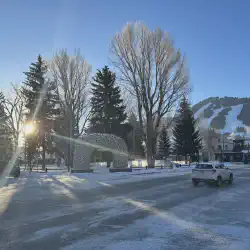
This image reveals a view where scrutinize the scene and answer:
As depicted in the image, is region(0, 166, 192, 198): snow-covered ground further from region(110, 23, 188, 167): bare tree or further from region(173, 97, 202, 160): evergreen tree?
region(173, 97, 202, 160): evergreen tree

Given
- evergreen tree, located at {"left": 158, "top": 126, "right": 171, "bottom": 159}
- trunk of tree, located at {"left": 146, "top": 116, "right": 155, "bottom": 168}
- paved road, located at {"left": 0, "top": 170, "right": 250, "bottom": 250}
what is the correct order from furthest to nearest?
evergreen tree, located at {"left": 158, "top": 126, "right": 171, "bottom": 159}
trunk of tree, located at {"left": 146, "top": 116, "right": 155, "bottom": 168}
paved road, located at {"left": 0, "top": 170, "right": 250, "bottom": 250}

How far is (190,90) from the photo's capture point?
137 feet

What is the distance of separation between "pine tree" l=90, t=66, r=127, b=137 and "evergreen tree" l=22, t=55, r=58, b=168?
6.22 metres

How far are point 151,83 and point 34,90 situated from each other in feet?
50.7

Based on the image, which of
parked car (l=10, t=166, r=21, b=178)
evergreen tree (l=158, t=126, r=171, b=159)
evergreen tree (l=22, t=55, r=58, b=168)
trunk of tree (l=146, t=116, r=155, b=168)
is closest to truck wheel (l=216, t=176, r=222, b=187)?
parked car (l=10, t=166, r=21, b=178)

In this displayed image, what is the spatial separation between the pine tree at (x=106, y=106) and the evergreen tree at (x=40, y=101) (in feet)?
20.4

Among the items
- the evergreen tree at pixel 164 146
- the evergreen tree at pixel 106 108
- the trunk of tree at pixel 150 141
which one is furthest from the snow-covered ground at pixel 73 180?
the evergreen tree at pixel 164 146

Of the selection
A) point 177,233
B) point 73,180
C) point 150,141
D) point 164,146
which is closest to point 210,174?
point 73,180

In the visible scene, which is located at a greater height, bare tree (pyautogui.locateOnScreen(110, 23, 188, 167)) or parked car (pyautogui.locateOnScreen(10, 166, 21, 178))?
bare tree (pyautogui.locateOnScreen(110, 23, 188, 167))

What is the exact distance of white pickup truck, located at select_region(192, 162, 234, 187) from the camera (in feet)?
64.8

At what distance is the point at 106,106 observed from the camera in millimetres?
44156

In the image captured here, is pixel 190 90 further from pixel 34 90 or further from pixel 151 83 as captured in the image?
pixel 34 90

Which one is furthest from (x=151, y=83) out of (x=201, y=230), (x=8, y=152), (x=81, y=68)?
(x=201, y=230)

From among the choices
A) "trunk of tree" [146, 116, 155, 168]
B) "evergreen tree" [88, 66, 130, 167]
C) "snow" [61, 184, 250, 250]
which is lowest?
"snow" [61, 184, 250, 250]
